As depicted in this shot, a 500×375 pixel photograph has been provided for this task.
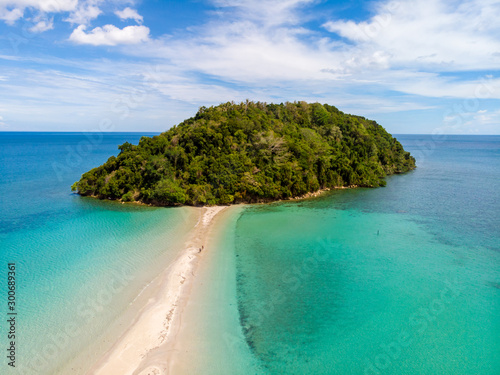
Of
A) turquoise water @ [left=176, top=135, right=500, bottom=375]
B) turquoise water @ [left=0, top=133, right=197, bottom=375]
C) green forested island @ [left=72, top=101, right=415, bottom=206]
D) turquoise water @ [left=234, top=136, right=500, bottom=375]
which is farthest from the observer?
green forested island @ [left=72, top=101, right=415, bottom=206]

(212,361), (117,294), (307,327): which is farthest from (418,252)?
(117,294)

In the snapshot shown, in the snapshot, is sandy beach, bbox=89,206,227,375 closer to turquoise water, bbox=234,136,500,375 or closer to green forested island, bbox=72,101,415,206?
turquoise water, bbox=234,136,500,375

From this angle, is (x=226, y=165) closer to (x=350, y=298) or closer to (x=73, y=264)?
(x=73, y=264)

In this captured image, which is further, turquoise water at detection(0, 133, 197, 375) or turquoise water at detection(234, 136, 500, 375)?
turquoise water at detection(0, 133, 197, 375)

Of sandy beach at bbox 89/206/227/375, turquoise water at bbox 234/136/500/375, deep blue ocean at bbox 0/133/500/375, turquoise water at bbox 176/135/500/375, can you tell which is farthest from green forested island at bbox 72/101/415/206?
sandy beach at bbox 89/206/227/375

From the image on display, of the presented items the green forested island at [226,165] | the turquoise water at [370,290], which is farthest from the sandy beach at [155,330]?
the green forested island at [226,165]

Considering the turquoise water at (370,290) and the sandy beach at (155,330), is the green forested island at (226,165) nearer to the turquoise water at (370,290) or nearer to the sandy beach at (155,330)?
the turquoise water at (370,290)
